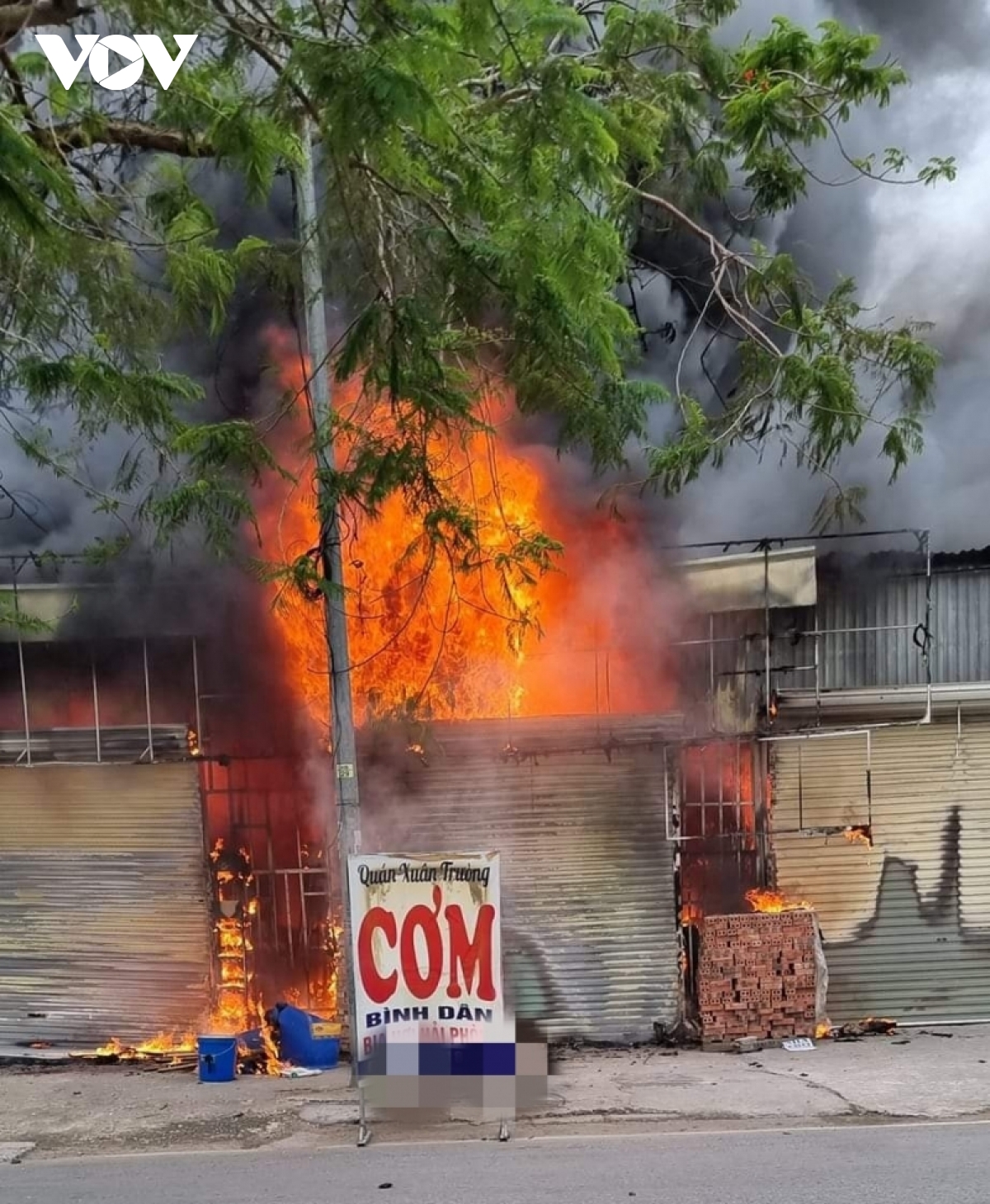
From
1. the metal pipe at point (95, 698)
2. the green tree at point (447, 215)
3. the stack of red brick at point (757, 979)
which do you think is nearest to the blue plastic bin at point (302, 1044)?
the metal pipe at point (95, 698)

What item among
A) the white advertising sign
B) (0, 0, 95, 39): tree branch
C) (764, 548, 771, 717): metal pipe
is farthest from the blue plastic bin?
(0, 0, 95, 39): tree branch

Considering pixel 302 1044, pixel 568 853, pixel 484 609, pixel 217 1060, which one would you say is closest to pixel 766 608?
pixel 484 609

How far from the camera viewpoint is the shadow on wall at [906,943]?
338 inches

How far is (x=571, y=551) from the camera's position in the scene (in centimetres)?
901

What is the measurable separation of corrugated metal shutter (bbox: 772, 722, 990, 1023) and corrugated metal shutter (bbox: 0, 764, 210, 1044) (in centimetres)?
555

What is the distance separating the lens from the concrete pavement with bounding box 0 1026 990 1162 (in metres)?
6.26

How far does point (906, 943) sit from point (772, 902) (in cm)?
129

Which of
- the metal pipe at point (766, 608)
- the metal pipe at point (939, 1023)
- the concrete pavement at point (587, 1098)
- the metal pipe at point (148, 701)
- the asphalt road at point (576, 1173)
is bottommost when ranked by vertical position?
the metal pipe at point (939, 1023)

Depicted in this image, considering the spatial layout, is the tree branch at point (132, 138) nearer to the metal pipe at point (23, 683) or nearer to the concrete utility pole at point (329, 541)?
the concrete utility pole at point (329, 541)

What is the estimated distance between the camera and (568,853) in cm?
841

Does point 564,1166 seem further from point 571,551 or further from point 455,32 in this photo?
point 455,32

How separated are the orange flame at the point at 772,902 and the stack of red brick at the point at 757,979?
0.36 meters

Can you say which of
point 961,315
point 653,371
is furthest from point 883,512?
point 653,371

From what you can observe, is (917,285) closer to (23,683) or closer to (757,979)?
(757,979)
